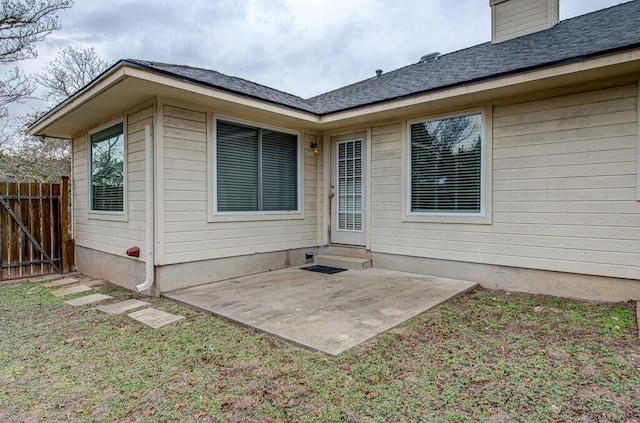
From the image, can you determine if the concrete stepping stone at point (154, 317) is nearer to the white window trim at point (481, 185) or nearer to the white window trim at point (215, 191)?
the white window trim at point (215, 191)

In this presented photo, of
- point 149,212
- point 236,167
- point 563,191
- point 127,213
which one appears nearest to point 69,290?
point 127,213

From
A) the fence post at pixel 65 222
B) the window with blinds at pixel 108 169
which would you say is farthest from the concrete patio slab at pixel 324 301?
the fence post at pixel 65 222

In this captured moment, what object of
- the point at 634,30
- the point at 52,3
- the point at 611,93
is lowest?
the point at 611,93

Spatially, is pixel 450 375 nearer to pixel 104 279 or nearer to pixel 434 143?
pixel 434 143

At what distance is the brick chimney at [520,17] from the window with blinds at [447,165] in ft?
8.60

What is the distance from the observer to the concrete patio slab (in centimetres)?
301

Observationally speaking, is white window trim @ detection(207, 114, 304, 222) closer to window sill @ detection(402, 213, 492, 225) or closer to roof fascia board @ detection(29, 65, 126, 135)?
roof fascia board @ detection(29, 65, 126, 135)

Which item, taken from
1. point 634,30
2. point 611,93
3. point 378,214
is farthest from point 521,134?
point 378,214

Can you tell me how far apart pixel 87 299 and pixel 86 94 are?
8.42ft

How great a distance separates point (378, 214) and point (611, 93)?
323 cm

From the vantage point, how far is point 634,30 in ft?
13.4

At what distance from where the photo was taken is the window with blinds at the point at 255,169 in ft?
16.5

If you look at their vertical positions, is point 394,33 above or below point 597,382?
above

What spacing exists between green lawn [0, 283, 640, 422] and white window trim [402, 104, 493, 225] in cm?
160
